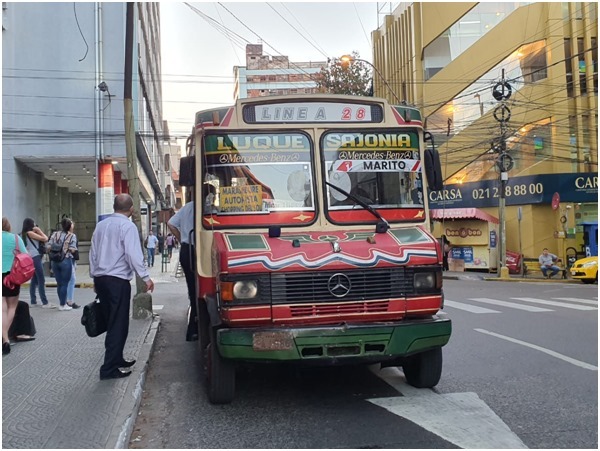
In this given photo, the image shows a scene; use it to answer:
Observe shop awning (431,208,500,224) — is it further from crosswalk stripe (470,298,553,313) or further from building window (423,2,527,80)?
crosswalk stripe (470,298,553,313)

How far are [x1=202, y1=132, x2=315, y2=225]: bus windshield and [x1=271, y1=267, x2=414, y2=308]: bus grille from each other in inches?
36.8

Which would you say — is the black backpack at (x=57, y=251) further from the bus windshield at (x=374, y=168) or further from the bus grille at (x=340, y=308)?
the bus grille at (x=340, y=308)

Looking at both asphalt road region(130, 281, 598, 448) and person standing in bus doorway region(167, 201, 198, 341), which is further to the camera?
person standing in bus doorway region(167, 201, 198, 341)

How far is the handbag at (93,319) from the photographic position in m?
5.90

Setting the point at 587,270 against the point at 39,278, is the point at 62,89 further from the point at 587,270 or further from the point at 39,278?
the point at 587,270

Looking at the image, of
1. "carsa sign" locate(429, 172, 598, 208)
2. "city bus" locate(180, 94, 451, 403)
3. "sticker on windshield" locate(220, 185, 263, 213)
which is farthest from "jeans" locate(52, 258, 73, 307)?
"carsa sign" locate(429, 172, 598, 208)

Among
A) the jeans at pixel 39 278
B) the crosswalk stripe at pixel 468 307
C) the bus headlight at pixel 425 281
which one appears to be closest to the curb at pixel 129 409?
the bus headlight at pixel 425 281

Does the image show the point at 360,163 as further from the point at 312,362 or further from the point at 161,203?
the point at 161,203

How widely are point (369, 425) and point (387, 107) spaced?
3.17 metres

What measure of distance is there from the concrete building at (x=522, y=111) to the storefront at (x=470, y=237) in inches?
7.8

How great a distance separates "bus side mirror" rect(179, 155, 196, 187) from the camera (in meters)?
5.94

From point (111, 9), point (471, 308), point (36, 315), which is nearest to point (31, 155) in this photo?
point (111, 9)

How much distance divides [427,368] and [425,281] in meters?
1.09

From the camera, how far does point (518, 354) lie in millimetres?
7590
